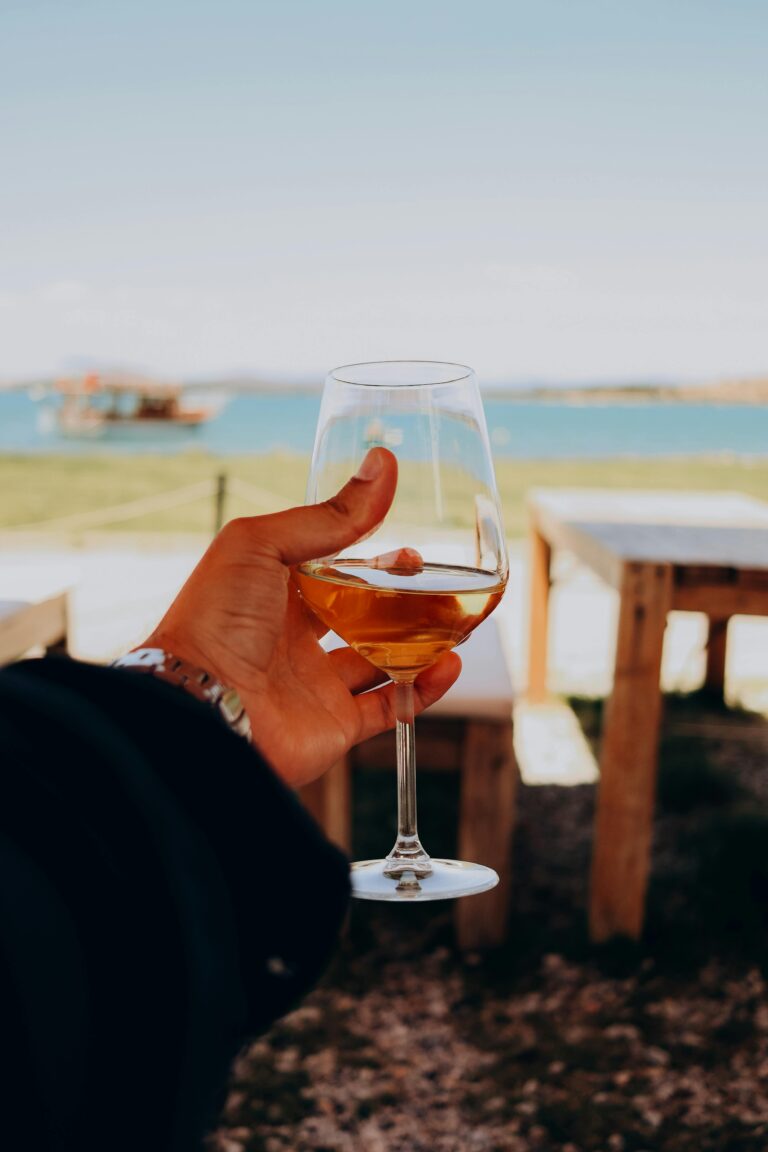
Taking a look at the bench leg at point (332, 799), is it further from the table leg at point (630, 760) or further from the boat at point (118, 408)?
the boat at point (118, 408)

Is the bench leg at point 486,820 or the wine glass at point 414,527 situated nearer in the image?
the wine glass at point 414,527

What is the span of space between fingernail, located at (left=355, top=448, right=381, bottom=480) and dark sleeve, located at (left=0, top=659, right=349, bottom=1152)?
284 mm

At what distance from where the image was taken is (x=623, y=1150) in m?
2.04

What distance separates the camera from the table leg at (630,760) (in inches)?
98.7

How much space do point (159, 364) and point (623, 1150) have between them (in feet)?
227

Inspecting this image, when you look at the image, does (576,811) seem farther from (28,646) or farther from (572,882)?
(28,646)

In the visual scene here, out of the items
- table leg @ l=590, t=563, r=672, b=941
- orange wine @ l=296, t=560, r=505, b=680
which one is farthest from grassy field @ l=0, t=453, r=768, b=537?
orange wine @ l=296, t=560, r=505, b=680

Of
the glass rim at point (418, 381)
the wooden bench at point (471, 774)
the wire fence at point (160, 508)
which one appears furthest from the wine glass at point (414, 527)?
the wire fence at point (160, 508)

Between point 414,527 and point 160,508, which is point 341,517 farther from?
point 160,508

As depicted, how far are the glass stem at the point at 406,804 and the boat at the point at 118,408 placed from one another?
100 ft

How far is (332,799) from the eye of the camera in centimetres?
264

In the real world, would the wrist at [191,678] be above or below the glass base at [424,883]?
above

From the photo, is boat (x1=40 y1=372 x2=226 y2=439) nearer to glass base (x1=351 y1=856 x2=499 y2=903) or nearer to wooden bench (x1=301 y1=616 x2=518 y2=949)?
wooden bench (x1=301 y1=616 x2=518 y2=949)

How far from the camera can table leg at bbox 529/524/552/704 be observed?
4812 millimetres
